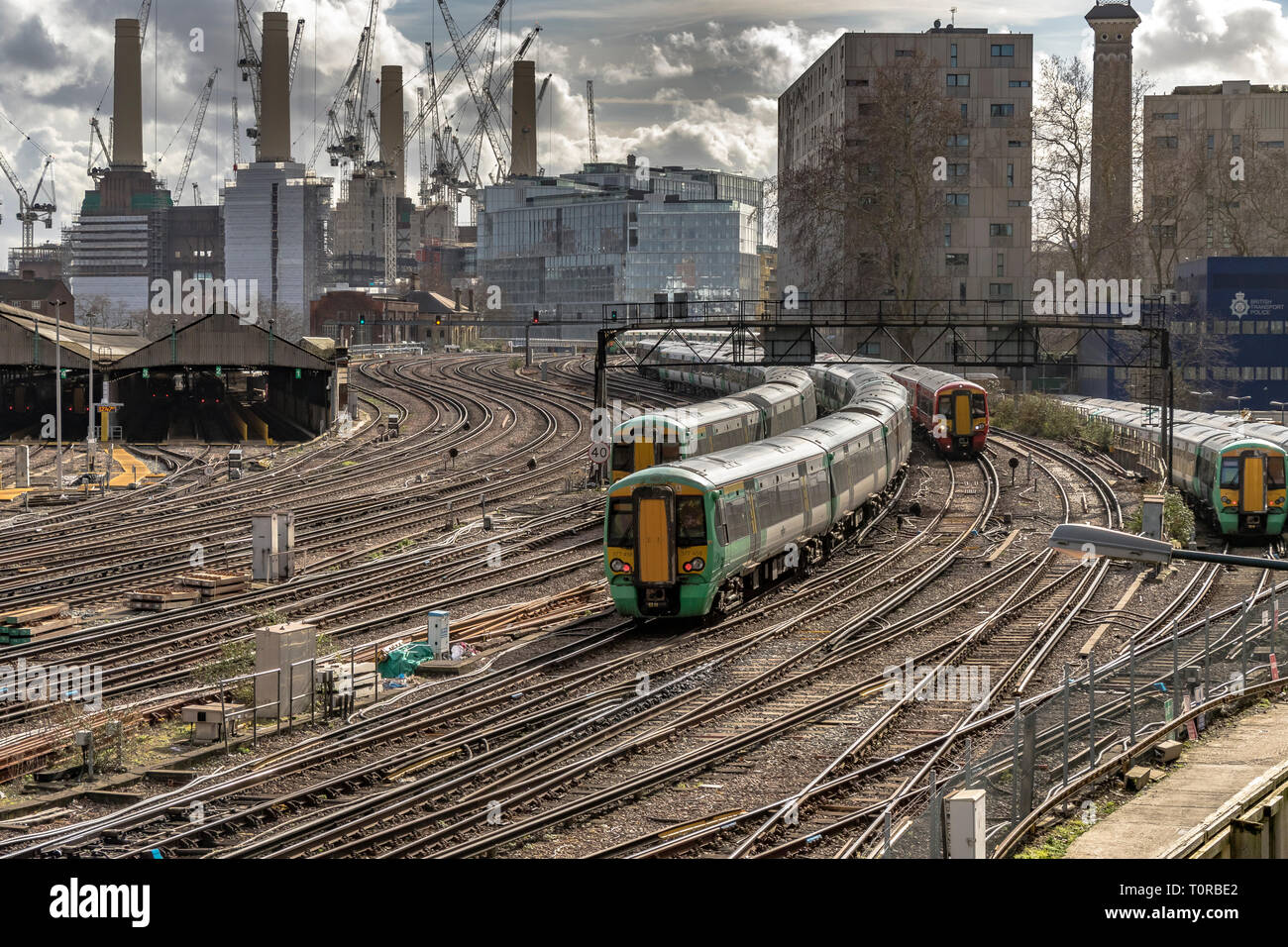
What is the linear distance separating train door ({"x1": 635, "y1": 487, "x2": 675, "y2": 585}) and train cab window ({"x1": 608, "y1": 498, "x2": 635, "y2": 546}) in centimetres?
14

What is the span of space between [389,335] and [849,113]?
95106 millimetres

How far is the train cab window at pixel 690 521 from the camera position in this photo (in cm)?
2906

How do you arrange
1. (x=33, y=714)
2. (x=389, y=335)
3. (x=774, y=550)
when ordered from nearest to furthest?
(x=33, y=714), (x=774, y=550), (x=389, y=335)

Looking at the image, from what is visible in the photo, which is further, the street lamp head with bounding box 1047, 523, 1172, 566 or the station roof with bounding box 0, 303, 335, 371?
the station roof with bounding box 0, 303, 335, 371

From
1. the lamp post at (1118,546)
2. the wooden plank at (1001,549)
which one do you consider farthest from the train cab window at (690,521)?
the lamp post at (1118,546)

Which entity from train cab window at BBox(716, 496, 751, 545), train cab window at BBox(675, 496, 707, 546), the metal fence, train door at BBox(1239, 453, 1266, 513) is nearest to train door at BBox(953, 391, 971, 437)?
train door at BBox(1239, 453, 1266, 513)

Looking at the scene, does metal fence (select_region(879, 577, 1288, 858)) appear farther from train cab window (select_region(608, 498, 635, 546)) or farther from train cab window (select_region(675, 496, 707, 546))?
train cab window (select_region(608, 498, 635, 546))

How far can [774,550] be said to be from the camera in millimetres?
33531

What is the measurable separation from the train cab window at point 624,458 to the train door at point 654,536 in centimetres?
1065

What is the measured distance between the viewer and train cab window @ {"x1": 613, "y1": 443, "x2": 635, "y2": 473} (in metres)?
40.0

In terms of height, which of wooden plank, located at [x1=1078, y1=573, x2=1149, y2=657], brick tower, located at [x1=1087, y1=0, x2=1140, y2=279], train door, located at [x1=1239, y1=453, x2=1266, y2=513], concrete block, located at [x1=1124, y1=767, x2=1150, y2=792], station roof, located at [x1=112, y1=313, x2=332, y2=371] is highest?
brick tower, located at [x1=1087, y1=0, x2=1140, y2=279]
